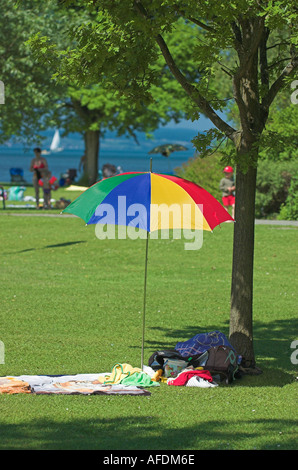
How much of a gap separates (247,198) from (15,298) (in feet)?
18.2

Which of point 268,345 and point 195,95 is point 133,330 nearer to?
point 268,345

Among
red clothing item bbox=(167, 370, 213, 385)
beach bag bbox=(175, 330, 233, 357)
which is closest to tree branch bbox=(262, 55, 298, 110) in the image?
beach bag bbox=(175, 330, 233, 357)

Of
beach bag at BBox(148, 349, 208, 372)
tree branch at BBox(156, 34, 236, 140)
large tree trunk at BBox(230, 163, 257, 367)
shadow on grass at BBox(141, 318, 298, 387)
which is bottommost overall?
shadow on grass at BBox(141, 318, 298, 387)

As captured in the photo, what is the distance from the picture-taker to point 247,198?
855cm

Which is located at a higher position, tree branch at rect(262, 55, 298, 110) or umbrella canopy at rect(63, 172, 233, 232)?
tree branch at rect(262, 55, 298, 110)

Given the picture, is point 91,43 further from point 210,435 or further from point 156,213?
point 210,435


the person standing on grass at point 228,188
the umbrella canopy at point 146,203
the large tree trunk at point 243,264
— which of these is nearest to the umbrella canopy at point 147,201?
the umbrella canopy at point 146,203

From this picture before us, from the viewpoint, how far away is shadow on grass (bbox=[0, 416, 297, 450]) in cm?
574

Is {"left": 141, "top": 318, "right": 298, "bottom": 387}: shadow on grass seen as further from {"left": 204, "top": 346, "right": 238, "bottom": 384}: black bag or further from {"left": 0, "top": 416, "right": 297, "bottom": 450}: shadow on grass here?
{"left": 0, "top": 416, "right": 297, "bottom": 450}: shadow on grass

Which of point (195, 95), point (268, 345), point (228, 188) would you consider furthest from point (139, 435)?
point (228, 188)

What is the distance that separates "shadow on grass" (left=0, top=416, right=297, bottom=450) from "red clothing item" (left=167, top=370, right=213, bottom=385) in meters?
1.35

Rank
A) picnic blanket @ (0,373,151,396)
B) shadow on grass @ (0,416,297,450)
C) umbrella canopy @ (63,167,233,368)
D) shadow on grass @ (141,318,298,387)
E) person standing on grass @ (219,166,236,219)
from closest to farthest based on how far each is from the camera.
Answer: shadow on grass @ (0,416,297,450) → picnic blanket @ (0,373,151,396) → umbrella canopy @ (63,167,233,368) → shadow on grass @ (141,318,298,387) → person standing on grass @ (219,166,236,219)

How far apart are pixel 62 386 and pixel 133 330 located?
311 cm

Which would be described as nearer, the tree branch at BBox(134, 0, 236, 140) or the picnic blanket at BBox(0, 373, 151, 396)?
the picnic blanket at BBox(0, 373, 151, 396)
